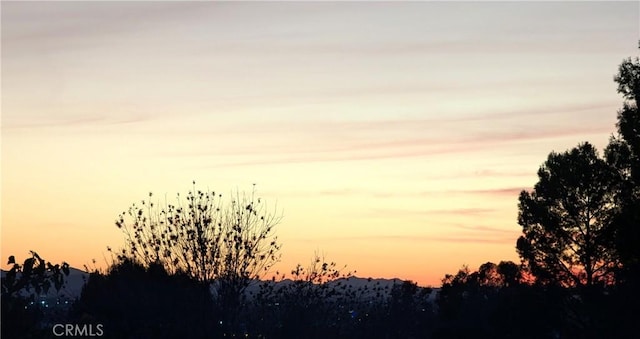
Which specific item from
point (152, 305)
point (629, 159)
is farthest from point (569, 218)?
point (152, 305)

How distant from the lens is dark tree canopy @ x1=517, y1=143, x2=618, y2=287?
45.8m

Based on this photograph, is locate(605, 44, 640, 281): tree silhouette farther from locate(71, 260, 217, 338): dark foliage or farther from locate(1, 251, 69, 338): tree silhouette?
locate(1, 251, 69, 338): tree silhouette

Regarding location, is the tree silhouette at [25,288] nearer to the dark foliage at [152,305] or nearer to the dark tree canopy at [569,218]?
the dark foliage at [152,305]

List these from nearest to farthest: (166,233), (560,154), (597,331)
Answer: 1. (166,233)
2. (597,331)
3. (560,154)

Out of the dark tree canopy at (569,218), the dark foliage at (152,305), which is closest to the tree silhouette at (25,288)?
the dark foliage at (152,305)

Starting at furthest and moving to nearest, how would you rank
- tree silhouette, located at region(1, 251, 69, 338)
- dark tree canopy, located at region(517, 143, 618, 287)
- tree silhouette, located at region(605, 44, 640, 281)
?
1. dark tree canopy, located at region(517, 143, 618, 287)
2. tree silhouette, located at region(605, 44, 640, 281)
3. tree silhouette, located at region(1, 251, 69, 338)

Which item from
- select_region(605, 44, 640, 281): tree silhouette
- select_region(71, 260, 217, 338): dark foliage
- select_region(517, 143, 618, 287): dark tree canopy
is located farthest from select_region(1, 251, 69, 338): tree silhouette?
select_region(517, 143, 618, 287): dark tree canopy

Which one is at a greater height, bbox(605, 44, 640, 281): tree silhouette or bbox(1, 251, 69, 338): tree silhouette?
bbox(605, 44, 640, 281): tree silhouette

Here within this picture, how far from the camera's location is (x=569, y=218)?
1855 inches

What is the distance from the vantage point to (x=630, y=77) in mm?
31859

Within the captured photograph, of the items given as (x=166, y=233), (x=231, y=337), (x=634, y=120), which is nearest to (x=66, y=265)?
(x=166, y=233)

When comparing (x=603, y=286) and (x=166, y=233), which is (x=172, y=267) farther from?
(x=603, y=286)

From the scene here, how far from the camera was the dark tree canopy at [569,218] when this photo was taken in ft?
150

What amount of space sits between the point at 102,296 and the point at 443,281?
7021 cm
